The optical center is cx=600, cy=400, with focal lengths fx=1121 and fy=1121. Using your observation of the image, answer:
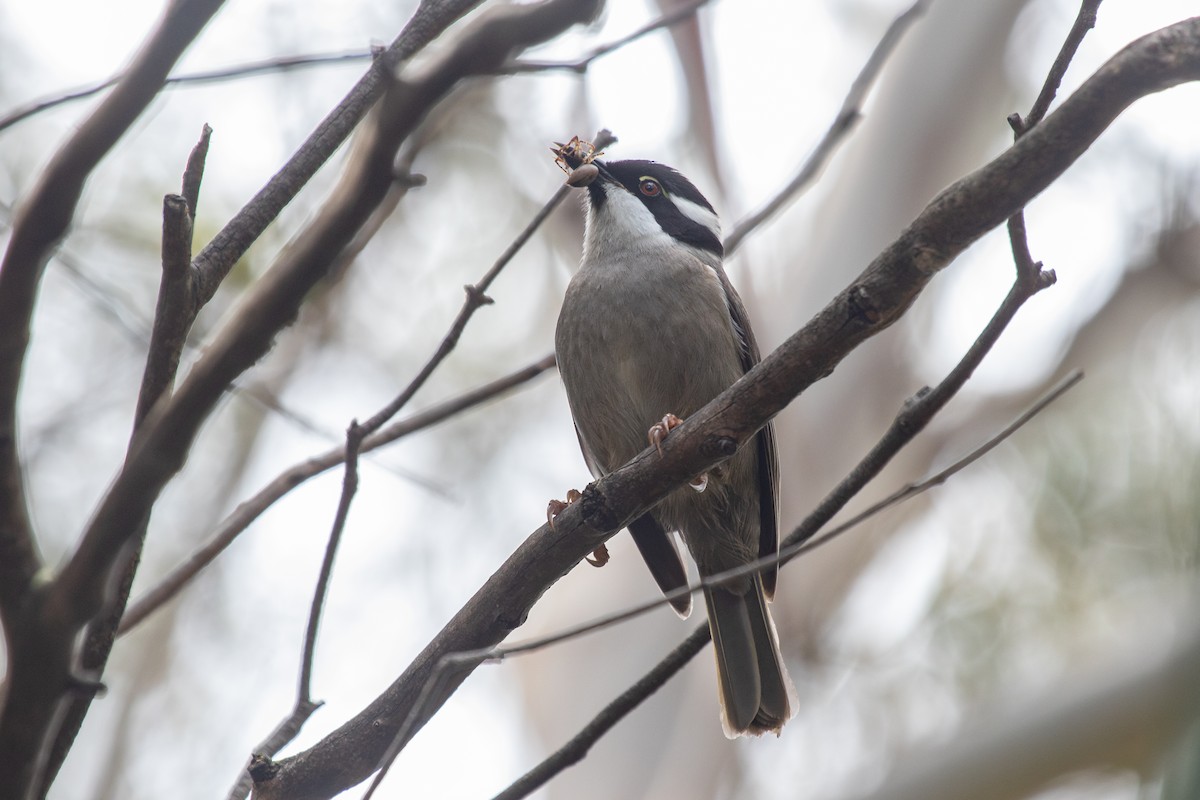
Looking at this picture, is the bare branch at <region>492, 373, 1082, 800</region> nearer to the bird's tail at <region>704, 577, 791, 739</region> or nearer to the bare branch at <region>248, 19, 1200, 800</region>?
the bare branch at <region>248, 19, 1200, 800</region>

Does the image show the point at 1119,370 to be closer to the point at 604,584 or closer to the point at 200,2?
the point at 604,584

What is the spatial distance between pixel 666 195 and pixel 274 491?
3085 millimetres

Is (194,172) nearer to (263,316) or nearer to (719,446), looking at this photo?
(263,316)

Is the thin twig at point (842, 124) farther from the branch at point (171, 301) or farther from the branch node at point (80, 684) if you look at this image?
the branch node at point (80, 684)

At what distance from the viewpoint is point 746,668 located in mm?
5145

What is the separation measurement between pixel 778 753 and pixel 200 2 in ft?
27.9

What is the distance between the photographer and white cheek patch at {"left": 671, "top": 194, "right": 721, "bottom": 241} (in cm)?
600

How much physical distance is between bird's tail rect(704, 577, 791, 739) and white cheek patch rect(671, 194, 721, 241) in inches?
78.0

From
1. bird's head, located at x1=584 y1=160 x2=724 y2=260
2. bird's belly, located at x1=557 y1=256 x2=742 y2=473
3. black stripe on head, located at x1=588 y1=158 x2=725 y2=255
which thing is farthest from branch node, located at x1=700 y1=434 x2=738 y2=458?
black stripe on head, located at x1=588 y1=158 x2=725 y2=255

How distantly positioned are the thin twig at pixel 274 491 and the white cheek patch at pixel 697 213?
80.3 inches

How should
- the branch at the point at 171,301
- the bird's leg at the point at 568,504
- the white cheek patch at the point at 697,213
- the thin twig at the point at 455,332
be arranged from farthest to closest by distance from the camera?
the white cheek patch at the point at 697,213 < the bird's leg at the point at 568,504 < the thin twig at the point at 455,332 < the branch at the point at 171,301

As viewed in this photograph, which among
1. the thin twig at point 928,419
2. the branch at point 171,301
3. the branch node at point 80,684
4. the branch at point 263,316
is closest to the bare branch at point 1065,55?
the thin twig at point 928,419

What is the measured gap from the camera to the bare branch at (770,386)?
231 cm

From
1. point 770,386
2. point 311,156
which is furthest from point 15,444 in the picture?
point 770,386
